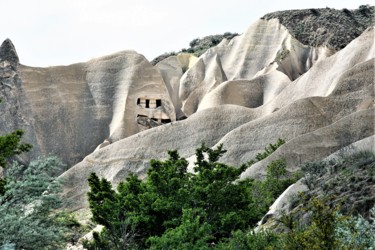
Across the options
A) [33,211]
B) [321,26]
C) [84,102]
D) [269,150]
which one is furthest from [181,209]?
[321,26]

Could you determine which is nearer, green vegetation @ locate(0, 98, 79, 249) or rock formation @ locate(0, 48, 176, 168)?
green vegetation @ locate(0, 98, 79, 249)

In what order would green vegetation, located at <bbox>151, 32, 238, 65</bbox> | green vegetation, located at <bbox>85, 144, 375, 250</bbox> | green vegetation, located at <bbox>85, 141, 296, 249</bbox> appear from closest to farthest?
green vegetation, located at <bbox>85, 144, 375, 250</bbox>, green vegetation, located at <bbox>85, 141, 296, 249</bbox>, green vegetation, located at <bbox>151, 32, 238, 65</bbox>

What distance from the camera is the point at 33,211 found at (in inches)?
893

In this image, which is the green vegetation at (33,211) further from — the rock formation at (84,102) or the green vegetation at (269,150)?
the rock formation at (84,102)

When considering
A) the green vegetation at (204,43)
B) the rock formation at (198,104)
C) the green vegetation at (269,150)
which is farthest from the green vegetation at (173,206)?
the green vegetation at (204,43)

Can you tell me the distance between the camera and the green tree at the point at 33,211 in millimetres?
20870

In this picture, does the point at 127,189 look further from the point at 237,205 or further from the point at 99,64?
the point at 99,64

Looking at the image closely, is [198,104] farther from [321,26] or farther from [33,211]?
[33,211]

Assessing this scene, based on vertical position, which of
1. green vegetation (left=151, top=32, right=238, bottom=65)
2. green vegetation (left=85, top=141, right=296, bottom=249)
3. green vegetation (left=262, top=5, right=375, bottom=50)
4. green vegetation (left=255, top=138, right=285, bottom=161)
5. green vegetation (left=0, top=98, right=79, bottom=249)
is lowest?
green vegetation (left=151, top=32, right=238, bottom=65)

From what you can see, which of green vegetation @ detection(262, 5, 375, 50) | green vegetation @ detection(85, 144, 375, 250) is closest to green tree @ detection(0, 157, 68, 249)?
green vegetation @ detection(85, 144, 375, 250)

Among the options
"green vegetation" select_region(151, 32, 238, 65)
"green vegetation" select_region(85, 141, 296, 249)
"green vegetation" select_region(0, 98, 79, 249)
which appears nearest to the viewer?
"green vegetation" select_region(0, 98, 79, 249)

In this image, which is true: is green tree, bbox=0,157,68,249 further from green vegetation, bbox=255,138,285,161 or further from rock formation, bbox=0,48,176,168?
rock formation, bbox=0,48,176,168

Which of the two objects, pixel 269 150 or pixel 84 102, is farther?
pixel 84 102

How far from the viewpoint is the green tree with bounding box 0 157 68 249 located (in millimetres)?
20870
